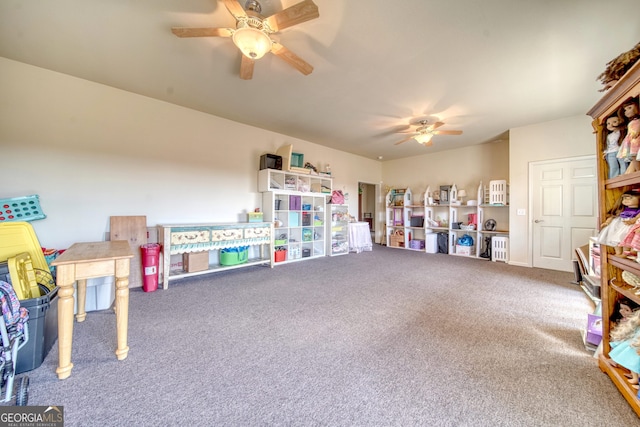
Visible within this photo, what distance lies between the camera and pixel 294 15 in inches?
64.4

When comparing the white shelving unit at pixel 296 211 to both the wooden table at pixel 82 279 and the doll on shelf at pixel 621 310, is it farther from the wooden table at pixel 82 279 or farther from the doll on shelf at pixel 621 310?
the doll on shelf at pixel 621 310

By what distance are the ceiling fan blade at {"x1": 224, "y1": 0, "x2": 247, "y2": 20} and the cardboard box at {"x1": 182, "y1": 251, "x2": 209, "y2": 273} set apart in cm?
307

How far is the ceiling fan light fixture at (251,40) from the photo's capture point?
180 centimetres

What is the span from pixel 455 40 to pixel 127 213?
177 inches

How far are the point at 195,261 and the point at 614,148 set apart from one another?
4.44 metres

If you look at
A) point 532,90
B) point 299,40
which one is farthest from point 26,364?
point 532,90

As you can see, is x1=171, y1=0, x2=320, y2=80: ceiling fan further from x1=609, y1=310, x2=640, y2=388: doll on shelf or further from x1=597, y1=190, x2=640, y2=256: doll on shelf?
x1=609, y1=310, x2=640, y2=388: doll on shelf

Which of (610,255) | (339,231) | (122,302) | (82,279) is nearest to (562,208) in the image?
(610,255)

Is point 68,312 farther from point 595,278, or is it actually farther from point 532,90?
point 532,90

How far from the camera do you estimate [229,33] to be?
186 centimetres

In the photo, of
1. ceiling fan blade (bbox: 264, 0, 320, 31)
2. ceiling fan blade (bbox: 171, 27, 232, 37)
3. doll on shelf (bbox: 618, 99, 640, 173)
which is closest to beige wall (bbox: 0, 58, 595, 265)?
ceiling fan blade (bbox: 171, 27, 232, 37)

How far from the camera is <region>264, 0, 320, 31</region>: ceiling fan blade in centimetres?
153

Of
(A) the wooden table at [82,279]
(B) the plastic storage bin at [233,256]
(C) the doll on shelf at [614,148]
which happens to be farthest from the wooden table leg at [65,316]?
(C) the doll on shelf at [614,148]

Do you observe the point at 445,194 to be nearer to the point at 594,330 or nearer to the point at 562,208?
the point at 562,208
